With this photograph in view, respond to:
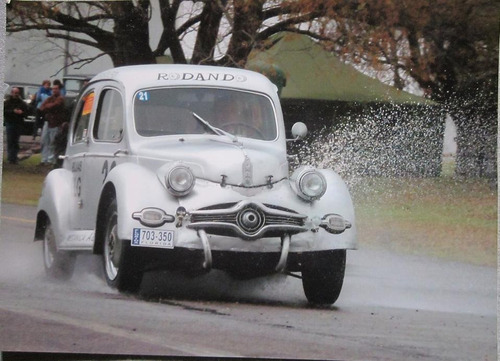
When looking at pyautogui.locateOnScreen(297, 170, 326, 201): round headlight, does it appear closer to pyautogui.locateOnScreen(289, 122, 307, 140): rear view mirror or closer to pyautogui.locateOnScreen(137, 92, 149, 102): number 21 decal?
pyautogui.locateOnScreen(289, 122, 307, 140): rear view mirror

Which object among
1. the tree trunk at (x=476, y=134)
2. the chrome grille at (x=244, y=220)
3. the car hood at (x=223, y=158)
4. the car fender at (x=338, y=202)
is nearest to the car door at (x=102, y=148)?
the car hood at (x=223, y=158)

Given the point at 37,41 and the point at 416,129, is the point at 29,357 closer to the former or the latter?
the point at 37,41

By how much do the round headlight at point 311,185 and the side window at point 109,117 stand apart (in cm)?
136

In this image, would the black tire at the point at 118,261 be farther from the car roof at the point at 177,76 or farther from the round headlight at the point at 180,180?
the car roof at the point at 177,76

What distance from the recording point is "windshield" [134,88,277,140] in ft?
21.5

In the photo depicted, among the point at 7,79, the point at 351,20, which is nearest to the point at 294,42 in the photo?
the point at 351,20

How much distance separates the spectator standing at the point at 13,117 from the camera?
666cm

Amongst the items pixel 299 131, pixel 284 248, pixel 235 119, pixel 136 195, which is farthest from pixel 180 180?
pixel 299 131

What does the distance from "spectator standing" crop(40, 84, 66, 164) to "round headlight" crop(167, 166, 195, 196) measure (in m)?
1.13

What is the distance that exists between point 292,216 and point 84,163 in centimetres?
161

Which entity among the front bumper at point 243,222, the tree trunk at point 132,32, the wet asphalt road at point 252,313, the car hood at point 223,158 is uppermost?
the tree trunk at point 132,32

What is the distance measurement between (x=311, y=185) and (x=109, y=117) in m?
1.57

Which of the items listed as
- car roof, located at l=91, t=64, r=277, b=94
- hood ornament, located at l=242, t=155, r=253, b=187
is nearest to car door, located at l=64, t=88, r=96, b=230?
car roof, located at l=91, t=64, r=277, b=94

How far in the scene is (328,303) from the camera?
6.64 m
